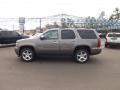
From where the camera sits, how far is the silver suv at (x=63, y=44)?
11742mm

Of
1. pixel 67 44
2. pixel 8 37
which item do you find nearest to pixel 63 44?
pixel 67 44

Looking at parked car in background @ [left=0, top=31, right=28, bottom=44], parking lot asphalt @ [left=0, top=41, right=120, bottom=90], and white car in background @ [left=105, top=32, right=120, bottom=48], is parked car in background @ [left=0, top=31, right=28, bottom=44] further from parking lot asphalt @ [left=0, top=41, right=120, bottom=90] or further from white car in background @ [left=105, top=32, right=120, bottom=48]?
parking lot asphalt @ [left=0, top=41, right=120, bottom=90]

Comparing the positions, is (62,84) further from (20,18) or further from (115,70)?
(20,18)

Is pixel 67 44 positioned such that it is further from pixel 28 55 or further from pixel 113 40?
pixel 113 40

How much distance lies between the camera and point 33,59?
1212 centimetres

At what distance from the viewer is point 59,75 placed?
353 inches

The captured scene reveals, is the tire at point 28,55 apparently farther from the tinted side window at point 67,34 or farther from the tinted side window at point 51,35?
the tinted side window at point 67,34

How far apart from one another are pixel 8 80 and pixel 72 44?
180 inches

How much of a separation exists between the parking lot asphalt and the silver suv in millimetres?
474

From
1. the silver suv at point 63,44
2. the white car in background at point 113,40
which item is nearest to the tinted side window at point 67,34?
the silver suv at point 63,44

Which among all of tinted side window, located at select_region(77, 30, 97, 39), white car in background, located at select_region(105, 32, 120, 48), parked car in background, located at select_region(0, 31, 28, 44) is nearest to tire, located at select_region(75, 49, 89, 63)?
tinted side window, located at select_region(77, 30, 97, 39)

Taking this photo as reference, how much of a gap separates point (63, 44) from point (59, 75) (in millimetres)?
3024

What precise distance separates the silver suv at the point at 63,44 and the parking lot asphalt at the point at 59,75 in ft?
1.56

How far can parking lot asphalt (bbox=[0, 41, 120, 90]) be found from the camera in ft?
24.4
